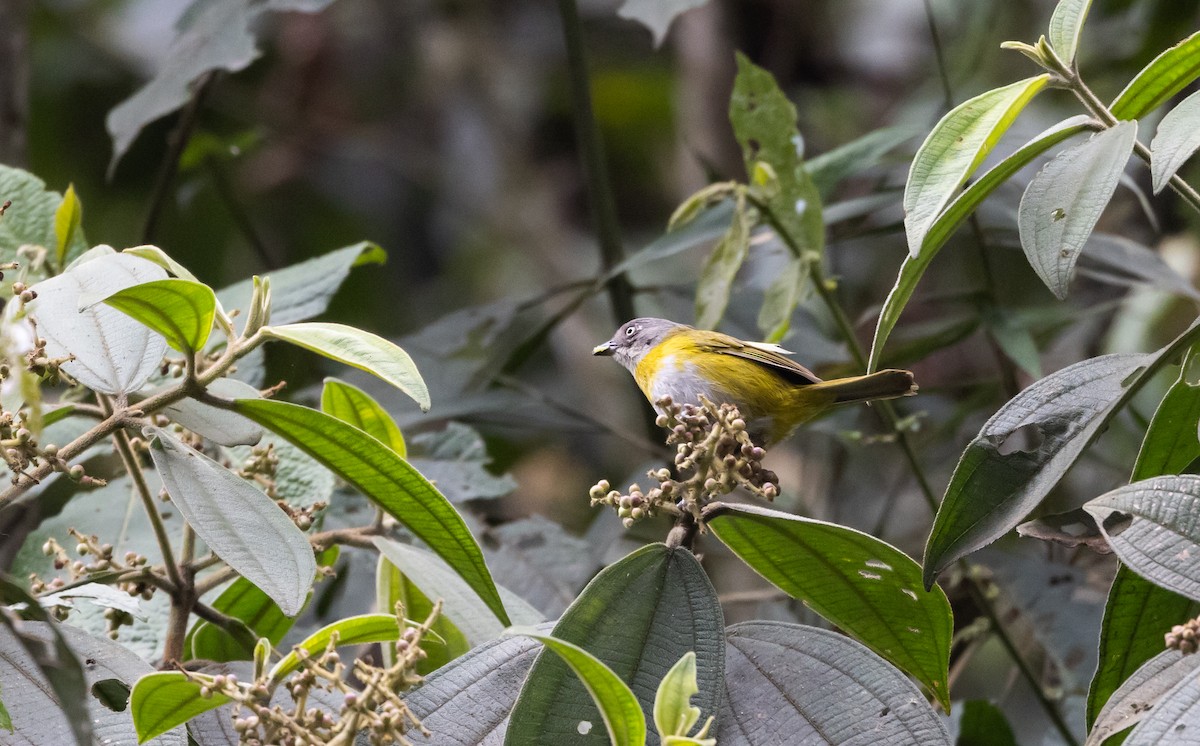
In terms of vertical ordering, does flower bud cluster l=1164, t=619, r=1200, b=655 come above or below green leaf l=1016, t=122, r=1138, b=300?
below

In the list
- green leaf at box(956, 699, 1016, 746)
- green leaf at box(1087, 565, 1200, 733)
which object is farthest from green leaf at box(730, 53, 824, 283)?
green leaf at box(1087, 565, 1200, 733)

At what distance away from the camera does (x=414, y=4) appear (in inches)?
237

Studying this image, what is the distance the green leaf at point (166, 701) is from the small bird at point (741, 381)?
1.23 meters

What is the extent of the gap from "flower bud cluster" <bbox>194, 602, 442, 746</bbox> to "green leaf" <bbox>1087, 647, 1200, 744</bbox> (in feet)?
2.11

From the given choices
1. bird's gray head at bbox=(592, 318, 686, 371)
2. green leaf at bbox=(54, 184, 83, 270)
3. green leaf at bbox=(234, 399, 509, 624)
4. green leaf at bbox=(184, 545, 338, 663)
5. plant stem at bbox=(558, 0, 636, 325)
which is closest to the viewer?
green leaf at bbox=(234, 399, 509, 624)

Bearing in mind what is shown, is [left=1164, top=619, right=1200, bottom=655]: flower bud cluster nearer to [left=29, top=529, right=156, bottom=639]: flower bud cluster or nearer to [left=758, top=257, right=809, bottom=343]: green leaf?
[left=29, top=529, right=156, bottom=639]: flower bud cluster

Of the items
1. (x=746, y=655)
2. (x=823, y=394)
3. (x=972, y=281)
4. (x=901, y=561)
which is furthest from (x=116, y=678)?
(x=972, y=281)

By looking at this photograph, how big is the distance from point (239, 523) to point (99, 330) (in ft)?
0.96

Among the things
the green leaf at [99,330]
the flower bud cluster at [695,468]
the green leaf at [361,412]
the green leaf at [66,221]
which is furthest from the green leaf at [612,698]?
the green leaf at [66,221]

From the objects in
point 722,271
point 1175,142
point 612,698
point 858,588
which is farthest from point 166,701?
point 722,271

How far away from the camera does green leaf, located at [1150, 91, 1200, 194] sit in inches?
45.3

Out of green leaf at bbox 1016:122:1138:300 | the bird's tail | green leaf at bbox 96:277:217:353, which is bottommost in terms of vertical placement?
the bird's tail

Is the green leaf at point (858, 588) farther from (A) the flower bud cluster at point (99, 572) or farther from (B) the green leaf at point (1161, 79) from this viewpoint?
(A) the flower bud cluster at point (99, 572)

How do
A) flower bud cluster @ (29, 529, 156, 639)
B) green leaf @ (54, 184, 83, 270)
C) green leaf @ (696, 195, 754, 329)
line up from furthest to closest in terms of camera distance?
green leaf @ (696, 195, 754, 329) → green leaf @ (54, 184, 83, 270) → flower bud cluster @ (29, 529, 156, 639)
